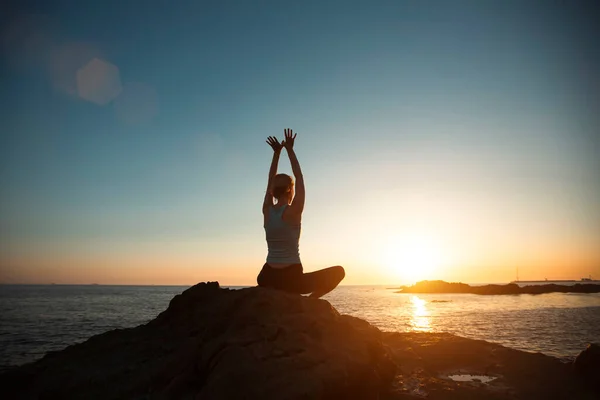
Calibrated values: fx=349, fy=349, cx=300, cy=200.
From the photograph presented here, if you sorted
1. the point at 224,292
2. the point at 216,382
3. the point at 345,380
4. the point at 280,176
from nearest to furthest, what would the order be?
the point at 216,382
the point at 345,380
the point at 280,176
the point at 224,292

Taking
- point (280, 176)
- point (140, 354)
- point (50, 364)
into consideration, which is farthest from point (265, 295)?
point (50, 364)

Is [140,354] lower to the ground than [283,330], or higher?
lower

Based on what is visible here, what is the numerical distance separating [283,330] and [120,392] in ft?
8.57

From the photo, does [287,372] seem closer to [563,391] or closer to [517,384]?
[517,384]

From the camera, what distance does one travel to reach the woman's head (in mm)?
6125

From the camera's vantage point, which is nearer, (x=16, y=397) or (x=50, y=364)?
(x=16, y=397)

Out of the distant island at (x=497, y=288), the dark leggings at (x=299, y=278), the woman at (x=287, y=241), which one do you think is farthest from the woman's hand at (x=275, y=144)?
the distant island at (x=497, y=288)

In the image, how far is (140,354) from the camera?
6.32 meters

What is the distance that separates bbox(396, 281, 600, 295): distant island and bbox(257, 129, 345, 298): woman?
113554mm

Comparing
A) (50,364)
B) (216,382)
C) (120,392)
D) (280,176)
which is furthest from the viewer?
(50,364)

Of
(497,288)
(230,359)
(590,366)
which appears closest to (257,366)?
(230,359)

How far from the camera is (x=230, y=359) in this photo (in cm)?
479

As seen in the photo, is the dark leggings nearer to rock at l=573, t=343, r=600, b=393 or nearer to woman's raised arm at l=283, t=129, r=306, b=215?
woman's raised arm at l=283, t=129, r=306, b=215

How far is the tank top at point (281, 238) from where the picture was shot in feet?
19.4
